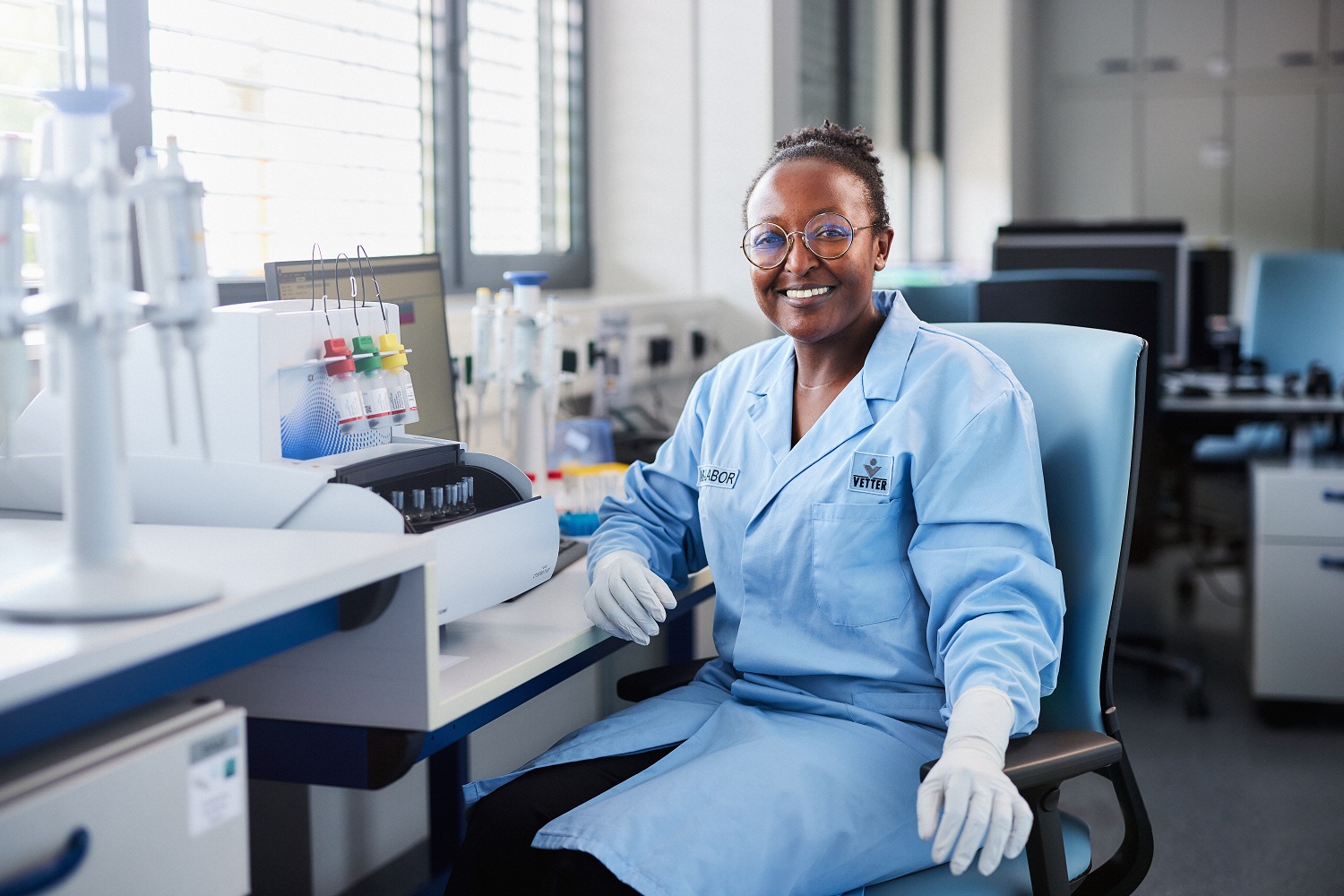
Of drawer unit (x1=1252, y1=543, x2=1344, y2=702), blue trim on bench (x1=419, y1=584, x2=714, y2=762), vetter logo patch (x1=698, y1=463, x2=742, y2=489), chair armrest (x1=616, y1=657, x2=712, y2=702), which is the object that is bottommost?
drawer unit (x1=1252, y1=543, x2=1344, y2=702)

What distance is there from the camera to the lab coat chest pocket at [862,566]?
4.50 ft

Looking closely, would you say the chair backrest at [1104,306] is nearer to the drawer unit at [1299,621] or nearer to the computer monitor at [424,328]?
the drawer unit at [1299,621]

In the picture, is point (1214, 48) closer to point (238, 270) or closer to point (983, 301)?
point (983, 301)

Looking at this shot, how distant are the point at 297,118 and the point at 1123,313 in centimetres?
184

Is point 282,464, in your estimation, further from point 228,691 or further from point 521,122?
point 521,122

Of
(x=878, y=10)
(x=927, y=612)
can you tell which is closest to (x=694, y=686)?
(x=927, y=612)

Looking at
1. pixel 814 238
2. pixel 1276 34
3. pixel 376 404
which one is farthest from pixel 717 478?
pixel 1276 34

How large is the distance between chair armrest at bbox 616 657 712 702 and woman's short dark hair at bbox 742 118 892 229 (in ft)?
1.89

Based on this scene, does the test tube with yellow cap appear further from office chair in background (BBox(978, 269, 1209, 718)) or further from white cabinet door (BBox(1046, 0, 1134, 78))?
white cabinet door (BBox(1046, 0, 1134, 78))

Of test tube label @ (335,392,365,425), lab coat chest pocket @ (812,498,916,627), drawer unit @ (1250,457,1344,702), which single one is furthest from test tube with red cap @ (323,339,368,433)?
drawer unit @ (1250,457,1344,702)

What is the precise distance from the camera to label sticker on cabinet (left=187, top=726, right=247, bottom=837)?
915 millimetres

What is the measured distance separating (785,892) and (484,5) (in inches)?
87.5

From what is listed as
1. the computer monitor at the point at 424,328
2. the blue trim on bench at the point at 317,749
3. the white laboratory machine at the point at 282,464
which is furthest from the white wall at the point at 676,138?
the blue trim on bench at the point at 317,749

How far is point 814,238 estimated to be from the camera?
1.50 metres
